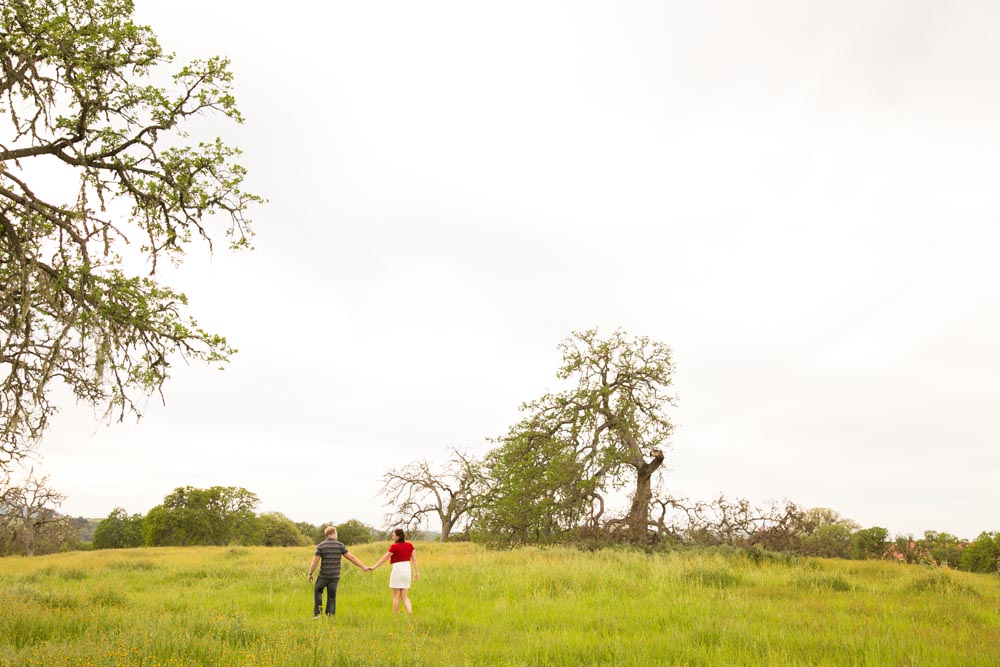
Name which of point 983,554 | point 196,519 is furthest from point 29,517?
point 983,554

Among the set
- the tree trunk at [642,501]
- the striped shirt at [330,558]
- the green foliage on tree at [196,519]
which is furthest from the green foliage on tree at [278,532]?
the striped shirt at [330,558]

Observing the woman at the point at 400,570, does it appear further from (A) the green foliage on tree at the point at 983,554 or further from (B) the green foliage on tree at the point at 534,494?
(A) the green foliage on tree at the point at 983,554

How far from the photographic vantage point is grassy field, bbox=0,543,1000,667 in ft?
24.3

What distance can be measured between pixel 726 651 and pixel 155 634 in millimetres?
7939

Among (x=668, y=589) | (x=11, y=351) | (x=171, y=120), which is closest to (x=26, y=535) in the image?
(x=11, y=351)

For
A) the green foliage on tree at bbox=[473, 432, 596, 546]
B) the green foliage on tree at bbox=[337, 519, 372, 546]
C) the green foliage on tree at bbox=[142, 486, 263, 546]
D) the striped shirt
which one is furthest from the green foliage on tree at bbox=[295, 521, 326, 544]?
the striped shirt

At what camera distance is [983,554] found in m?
21.8

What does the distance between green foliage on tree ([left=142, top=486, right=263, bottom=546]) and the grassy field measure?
4162 centimetres

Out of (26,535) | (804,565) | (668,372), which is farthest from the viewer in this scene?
(26,535)

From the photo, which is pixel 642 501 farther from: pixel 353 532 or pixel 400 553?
pixel 353 532

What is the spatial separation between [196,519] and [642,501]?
4654 centimetres

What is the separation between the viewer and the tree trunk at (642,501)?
24.5 metres

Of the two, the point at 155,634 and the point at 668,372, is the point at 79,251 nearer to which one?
the point at 155,634

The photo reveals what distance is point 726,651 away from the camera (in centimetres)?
776
